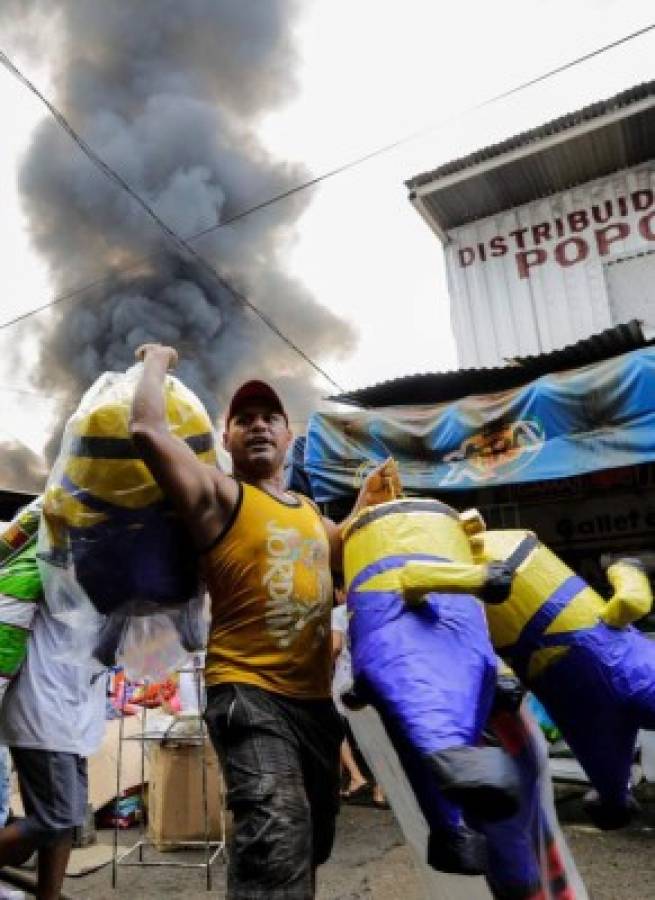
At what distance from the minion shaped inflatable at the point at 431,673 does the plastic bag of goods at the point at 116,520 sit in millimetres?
550

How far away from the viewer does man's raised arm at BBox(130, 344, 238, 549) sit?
74.5 inches

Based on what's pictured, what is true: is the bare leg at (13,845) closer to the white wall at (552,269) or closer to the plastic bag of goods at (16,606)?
the plastic bag of goods at (16,606)

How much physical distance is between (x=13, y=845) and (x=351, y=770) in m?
3.40

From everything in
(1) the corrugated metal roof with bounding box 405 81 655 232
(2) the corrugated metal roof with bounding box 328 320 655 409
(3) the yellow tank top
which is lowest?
(3) the yellow tank top

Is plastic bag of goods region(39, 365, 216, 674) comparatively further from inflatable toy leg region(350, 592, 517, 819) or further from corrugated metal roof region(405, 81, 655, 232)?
corrugated metal roof region(405, 81, 655, 232)

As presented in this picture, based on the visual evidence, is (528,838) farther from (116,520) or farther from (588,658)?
(116,520)

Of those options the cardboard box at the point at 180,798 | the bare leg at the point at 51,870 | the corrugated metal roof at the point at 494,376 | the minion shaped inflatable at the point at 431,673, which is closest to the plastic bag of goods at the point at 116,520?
the minion shaped inflatable at the point at 431,673

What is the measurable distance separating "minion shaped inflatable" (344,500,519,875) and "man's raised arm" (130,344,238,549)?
1.29ft

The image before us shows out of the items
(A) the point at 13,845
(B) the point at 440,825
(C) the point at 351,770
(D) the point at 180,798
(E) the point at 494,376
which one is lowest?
(C) the point at 351,770

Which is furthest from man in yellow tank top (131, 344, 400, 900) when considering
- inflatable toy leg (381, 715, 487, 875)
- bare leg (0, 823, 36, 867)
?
bare leg (0, 823, 36, 867)

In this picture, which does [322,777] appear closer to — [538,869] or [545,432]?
[538,869]

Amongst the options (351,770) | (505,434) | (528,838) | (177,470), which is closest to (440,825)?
(528,838)

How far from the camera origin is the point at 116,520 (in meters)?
2.09

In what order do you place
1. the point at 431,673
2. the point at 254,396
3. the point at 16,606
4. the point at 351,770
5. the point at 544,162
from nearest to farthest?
1. the point at 431,673
2. the point at 254,396
3. the point at 16,606
4. the point at 351,770
5. the point at 544,162
